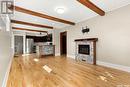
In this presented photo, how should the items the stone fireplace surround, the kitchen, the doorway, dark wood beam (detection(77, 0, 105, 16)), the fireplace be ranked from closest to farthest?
dark wood beam (detection(77, 0, 105, 16)) → the stone fireplace surround → the fireplace → the kitchen → the doorway

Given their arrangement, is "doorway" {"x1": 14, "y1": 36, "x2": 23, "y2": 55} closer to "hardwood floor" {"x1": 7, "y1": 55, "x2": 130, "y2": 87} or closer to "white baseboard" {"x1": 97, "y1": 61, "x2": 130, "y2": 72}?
"hardwood floor" {"x1": 7, "y1": 55, "x2": 130, "y2": 87}

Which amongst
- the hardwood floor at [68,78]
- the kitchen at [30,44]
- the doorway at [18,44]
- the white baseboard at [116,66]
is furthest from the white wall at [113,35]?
the doorway at [18,44]

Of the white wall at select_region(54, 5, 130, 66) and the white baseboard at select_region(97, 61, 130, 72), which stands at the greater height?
the white wall at select_region(54, 5, 130, 66)

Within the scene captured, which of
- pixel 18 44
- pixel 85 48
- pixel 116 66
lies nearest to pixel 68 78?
pixel 116 66

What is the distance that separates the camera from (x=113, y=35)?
4.21 m

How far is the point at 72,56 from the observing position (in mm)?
7078

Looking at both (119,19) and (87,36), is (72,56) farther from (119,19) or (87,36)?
(119,19)

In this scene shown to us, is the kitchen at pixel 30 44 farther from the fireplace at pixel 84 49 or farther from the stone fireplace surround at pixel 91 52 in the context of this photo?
the stone fireplace surround at pixel 91 52

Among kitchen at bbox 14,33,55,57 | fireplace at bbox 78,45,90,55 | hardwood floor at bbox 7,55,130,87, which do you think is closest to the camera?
hardwood floor at bbox 7,55,130,87

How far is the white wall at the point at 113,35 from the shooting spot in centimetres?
374

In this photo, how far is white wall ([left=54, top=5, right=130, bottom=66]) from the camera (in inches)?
147

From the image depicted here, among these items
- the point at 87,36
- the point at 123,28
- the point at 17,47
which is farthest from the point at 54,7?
the point at 17,47

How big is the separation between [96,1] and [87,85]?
9.71ft

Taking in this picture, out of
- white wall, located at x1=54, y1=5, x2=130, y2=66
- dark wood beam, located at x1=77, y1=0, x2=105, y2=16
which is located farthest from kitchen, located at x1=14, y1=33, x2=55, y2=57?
dark wood beam, located at x1=77, y1=0, x2=105, y2=16
